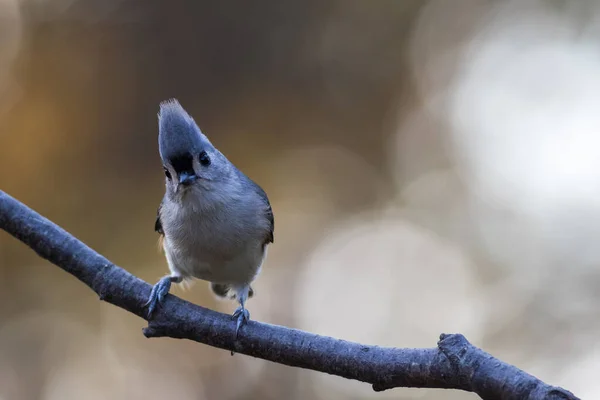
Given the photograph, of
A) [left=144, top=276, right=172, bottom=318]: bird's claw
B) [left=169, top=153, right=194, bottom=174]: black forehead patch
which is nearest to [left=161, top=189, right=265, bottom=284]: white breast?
[left=169, top=153, right=194, bottom=174]: black forehead patch

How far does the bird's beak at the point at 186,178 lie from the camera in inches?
93.5

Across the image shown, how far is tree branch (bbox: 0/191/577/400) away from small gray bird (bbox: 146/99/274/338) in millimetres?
207

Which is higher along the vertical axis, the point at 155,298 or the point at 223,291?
the point at 223,291

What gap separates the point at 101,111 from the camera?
4.35 metres

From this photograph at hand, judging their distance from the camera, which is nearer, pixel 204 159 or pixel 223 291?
pixel 204 159

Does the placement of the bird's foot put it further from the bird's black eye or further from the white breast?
the bird's black eye

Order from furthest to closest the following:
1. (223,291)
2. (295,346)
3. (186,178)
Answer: (223,291), (186,178), (295,346)

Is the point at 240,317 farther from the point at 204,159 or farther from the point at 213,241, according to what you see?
the point at 204,159

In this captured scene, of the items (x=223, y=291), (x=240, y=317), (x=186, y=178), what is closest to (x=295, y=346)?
(x=240, y=317)

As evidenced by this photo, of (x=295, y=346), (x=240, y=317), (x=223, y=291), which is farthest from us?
(x=223, y=291)

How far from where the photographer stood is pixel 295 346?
1922mm

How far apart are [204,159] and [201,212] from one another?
0.22m

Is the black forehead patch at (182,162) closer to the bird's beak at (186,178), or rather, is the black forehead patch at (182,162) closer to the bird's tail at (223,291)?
the bird's beak at (186,178)

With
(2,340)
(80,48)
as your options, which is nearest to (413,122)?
(80,48)
